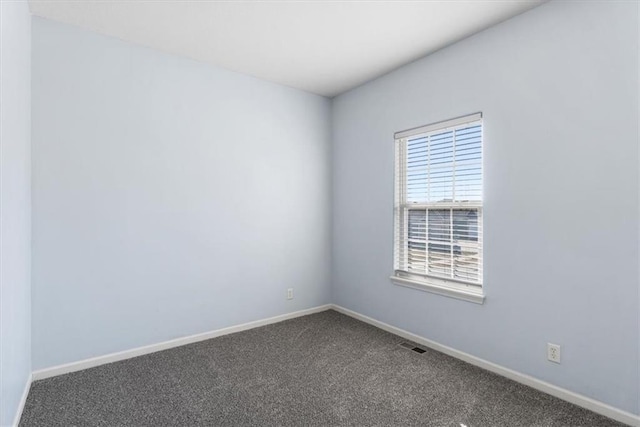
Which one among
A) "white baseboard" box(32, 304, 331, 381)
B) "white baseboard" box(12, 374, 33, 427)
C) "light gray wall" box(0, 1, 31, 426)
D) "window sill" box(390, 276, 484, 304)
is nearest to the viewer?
"light gray wall" box(0, 1, 31, 426)

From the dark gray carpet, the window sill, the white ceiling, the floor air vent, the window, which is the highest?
the white ceiling

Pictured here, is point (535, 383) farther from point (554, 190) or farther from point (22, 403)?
point (22, 403)

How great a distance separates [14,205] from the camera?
1.91 metres

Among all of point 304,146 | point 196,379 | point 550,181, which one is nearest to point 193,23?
point 304,146

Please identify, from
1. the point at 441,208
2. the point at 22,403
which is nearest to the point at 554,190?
the point at 441,208

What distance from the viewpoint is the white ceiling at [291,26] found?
2344 mm

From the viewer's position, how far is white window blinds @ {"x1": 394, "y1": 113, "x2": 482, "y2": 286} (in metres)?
2.77

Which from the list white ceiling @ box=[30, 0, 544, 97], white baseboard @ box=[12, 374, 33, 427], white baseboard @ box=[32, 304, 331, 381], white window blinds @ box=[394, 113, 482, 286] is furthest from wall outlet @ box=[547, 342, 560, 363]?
white baseboard @ box=[12, 374, 33, 427]

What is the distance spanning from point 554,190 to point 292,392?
2.23m

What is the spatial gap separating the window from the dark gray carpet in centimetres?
69

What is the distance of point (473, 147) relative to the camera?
2760 millimetres

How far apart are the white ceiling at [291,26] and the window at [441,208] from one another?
2.38 ft

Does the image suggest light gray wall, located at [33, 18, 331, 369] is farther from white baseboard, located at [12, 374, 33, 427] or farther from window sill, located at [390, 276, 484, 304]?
window sill, located at [390, 276, 484, 304]

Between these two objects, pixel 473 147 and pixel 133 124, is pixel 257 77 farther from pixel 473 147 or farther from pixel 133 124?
pixel 473 147
